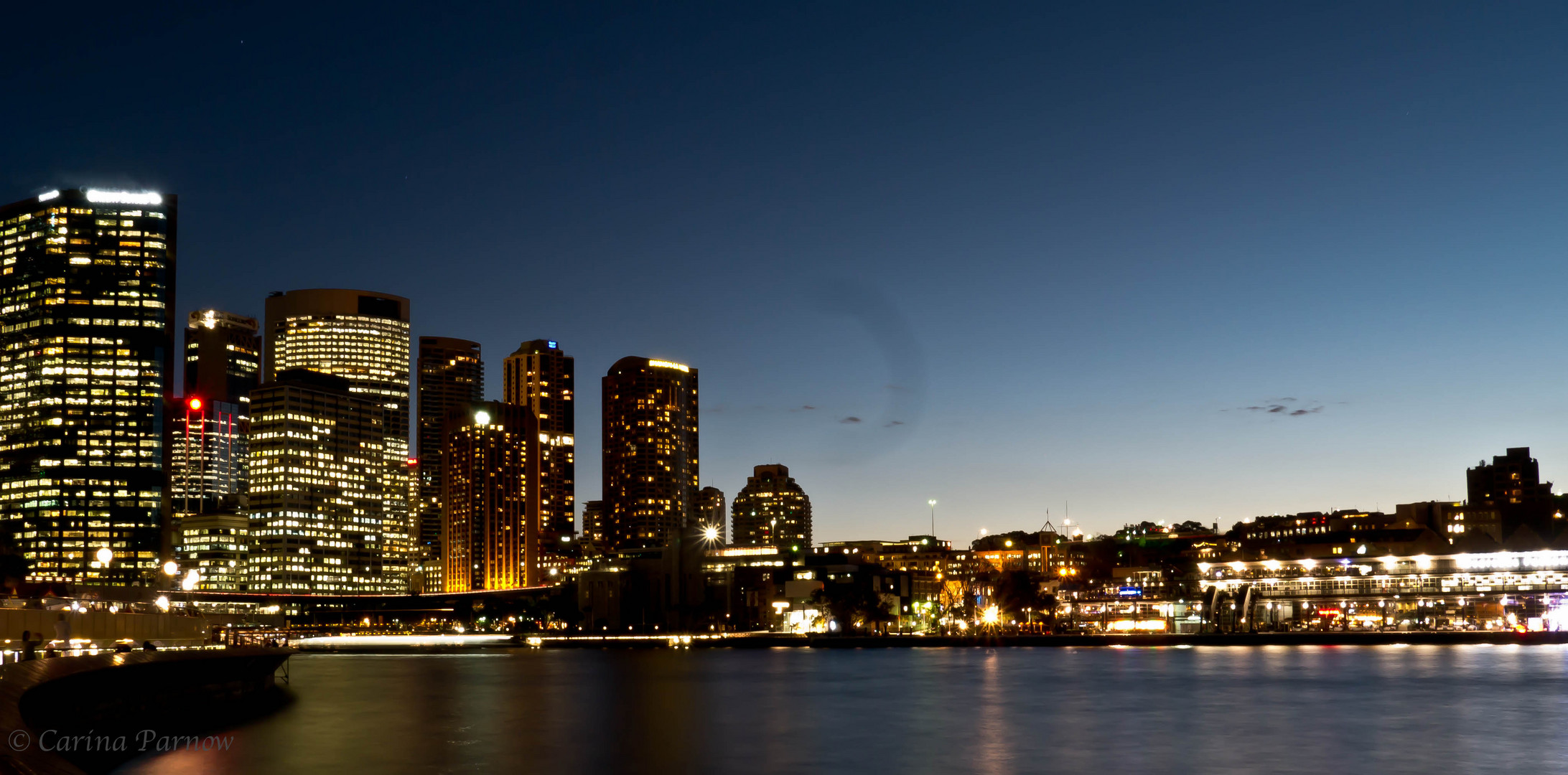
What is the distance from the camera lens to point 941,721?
7531 centimetres

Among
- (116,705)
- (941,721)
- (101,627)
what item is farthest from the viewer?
(941,721)

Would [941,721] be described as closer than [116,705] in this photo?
No

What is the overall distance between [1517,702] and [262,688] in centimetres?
7694

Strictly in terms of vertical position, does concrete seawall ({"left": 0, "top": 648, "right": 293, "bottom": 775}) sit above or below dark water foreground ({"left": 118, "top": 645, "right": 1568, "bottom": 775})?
above

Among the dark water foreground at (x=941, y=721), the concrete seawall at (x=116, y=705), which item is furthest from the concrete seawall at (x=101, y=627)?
the dark water foreground at (x=941, y=721)

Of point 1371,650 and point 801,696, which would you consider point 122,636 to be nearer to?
point 801,696

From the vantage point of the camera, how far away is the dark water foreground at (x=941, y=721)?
5672cm

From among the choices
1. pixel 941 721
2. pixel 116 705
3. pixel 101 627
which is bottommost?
pixel 941 721

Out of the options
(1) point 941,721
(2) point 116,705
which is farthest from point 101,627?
(1) point 941,721

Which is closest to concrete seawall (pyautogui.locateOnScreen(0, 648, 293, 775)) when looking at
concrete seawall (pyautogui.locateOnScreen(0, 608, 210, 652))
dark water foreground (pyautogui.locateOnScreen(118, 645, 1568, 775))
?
dark water foreground (pyautogui.locateOnScreen(118, 645, 1568, 775))

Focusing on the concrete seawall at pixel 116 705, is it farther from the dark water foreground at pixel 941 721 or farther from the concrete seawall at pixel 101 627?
the concrete seawall at pixel 101 627

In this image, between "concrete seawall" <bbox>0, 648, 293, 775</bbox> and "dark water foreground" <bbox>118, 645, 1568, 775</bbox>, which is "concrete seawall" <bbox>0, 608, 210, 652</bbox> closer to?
"concrete seawall" <bbox>0, 648, 293, 775</bbox>

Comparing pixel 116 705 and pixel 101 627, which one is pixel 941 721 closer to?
pixel 116 705

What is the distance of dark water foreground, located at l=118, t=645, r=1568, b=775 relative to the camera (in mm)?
56719
